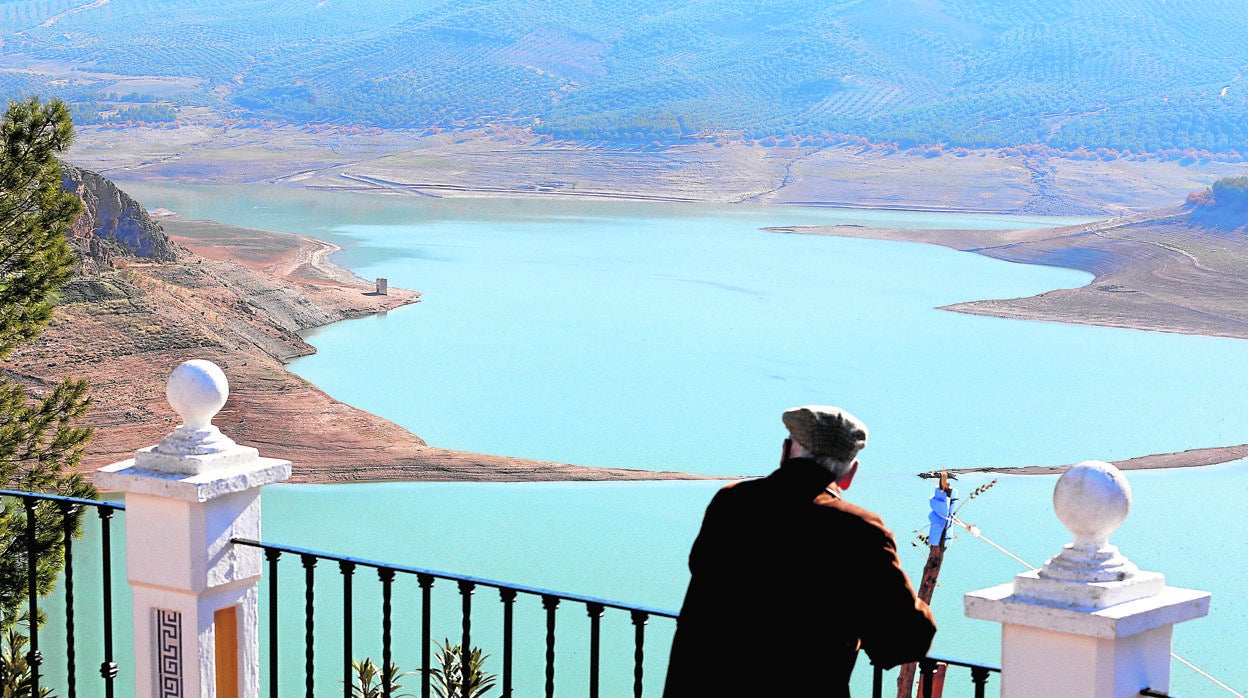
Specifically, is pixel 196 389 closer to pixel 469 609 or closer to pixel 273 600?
pixel 273 600

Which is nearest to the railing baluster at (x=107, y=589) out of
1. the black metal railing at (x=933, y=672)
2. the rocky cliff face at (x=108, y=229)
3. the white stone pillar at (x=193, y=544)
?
the white stone pillar at (x=193, y=544)

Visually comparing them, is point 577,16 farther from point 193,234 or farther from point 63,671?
point 63,671

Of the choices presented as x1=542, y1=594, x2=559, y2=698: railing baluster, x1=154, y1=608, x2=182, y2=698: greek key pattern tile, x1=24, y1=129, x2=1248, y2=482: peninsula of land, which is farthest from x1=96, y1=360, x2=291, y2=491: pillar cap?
x1=24, y1=129, x2=1248, y2=482: peninsula of land

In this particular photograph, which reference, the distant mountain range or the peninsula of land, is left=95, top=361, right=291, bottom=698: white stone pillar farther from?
the distant mountain range

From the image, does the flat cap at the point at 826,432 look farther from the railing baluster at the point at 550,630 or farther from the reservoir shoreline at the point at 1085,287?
the reservoir shoreline at the point at 1085,287

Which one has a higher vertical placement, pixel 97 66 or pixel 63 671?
pixel 97 66

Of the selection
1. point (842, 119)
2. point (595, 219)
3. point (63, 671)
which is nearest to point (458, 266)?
point (595, 219)
